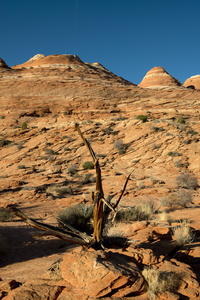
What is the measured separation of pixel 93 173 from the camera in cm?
1453

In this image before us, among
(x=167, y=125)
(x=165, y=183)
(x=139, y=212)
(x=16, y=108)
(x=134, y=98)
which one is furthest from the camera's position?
(x=134, y=98)

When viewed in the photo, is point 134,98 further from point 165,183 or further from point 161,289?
point 161,289

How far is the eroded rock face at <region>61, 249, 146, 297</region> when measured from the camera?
249cm

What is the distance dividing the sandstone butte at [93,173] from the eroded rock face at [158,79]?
16627 millimetres

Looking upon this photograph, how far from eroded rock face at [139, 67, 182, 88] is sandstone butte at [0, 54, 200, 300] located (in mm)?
16627

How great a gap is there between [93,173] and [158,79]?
47167 millimetres

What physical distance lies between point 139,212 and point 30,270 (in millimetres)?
4129

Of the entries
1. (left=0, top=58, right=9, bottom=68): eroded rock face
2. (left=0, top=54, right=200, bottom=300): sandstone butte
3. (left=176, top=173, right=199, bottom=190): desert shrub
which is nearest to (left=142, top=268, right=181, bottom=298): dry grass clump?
(left=0, top=54, right=200, bottom=300): sandstone butte

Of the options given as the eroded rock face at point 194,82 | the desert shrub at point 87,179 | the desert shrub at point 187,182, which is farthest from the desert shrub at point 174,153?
the eroded rock face at point 194,82

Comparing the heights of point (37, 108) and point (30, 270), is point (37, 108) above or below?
above

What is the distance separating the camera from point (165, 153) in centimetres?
1745

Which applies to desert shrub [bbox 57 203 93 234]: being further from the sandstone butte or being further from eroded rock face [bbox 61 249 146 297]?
eroded rock face [bbox 61 249 146 297]

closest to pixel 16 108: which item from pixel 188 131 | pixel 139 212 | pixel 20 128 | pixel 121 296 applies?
→ pixel 20 128

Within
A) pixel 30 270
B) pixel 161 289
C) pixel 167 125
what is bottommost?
pixel 30 270
